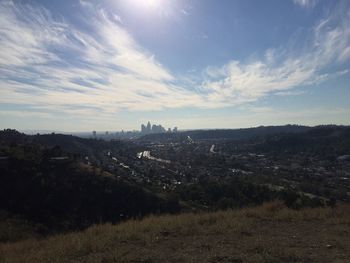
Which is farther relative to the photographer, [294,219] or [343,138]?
[343,138]

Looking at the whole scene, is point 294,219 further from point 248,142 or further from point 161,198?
point 248,142

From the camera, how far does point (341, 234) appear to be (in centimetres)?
702

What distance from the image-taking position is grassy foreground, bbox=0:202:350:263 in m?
5.51

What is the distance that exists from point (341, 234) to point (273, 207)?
3011mm

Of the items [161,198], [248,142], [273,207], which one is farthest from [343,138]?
[273,207]

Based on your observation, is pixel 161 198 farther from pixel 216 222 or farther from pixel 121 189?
pixel 216 222

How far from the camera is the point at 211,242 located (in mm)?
6469

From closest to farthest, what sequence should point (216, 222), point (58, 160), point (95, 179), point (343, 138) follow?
1. point (216, 222)
2. point (95, 179)
3. point (58, 160)
4. point (343, 138)

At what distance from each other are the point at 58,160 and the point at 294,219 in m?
45.1

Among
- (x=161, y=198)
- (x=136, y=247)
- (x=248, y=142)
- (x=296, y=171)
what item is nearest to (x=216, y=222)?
(x=136, y=247)

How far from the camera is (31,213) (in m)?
30.0

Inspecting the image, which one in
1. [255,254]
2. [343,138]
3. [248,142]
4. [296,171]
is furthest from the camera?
[248,142]

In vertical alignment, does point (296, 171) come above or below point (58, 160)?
below

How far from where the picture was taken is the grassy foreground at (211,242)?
217 inches
